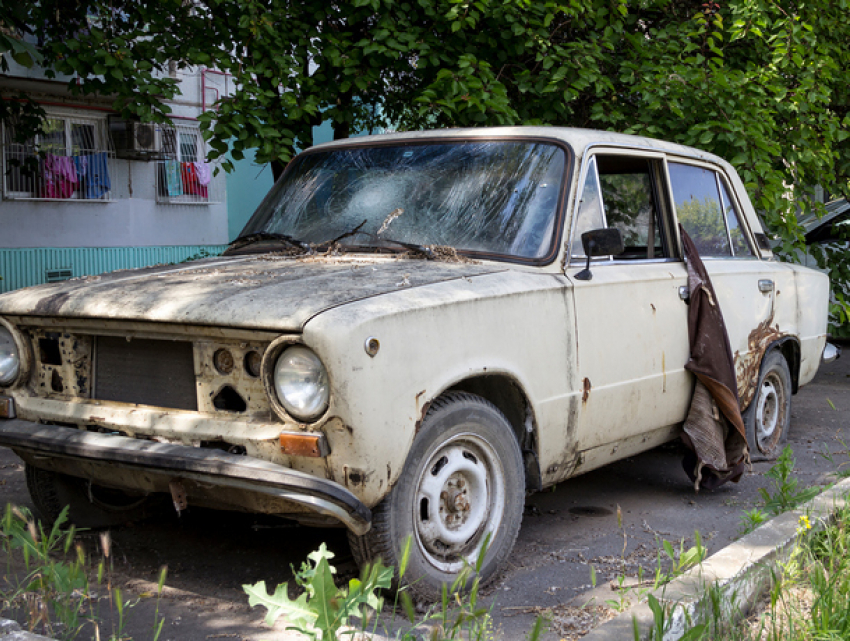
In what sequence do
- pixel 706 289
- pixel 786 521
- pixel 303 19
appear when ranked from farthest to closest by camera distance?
pixel 303 19 < pixel 706 289 < pixel 786 521

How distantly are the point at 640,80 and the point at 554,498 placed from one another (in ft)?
14.1

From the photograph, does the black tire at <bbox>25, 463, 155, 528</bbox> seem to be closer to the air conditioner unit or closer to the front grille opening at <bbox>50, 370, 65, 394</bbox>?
the front grille opening at <bbox>50, 370, 65, 394</bbox>

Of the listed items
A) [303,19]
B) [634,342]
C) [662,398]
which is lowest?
[662,398]

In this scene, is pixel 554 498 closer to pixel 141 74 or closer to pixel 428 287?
pixel 428 287

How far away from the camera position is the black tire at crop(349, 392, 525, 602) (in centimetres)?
303

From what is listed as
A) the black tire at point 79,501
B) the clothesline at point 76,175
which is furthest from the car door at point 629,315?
the clothesline at point 76,175

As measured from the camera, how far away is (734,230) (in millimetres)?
5547

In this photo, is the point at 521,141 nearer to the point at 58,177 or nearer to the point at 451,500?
the point at 451,500

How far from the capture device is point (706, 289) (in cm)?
464

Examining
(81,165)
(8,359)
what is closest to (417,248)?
(8,359)

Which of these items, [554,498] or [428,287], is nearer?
[428,287]

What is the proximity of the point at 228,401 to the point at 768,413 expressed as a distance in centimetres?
406

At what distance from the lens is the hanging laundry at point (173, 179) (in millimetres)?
17688

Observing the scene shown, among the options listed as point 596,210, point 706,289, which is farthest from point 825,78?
point 596,210
